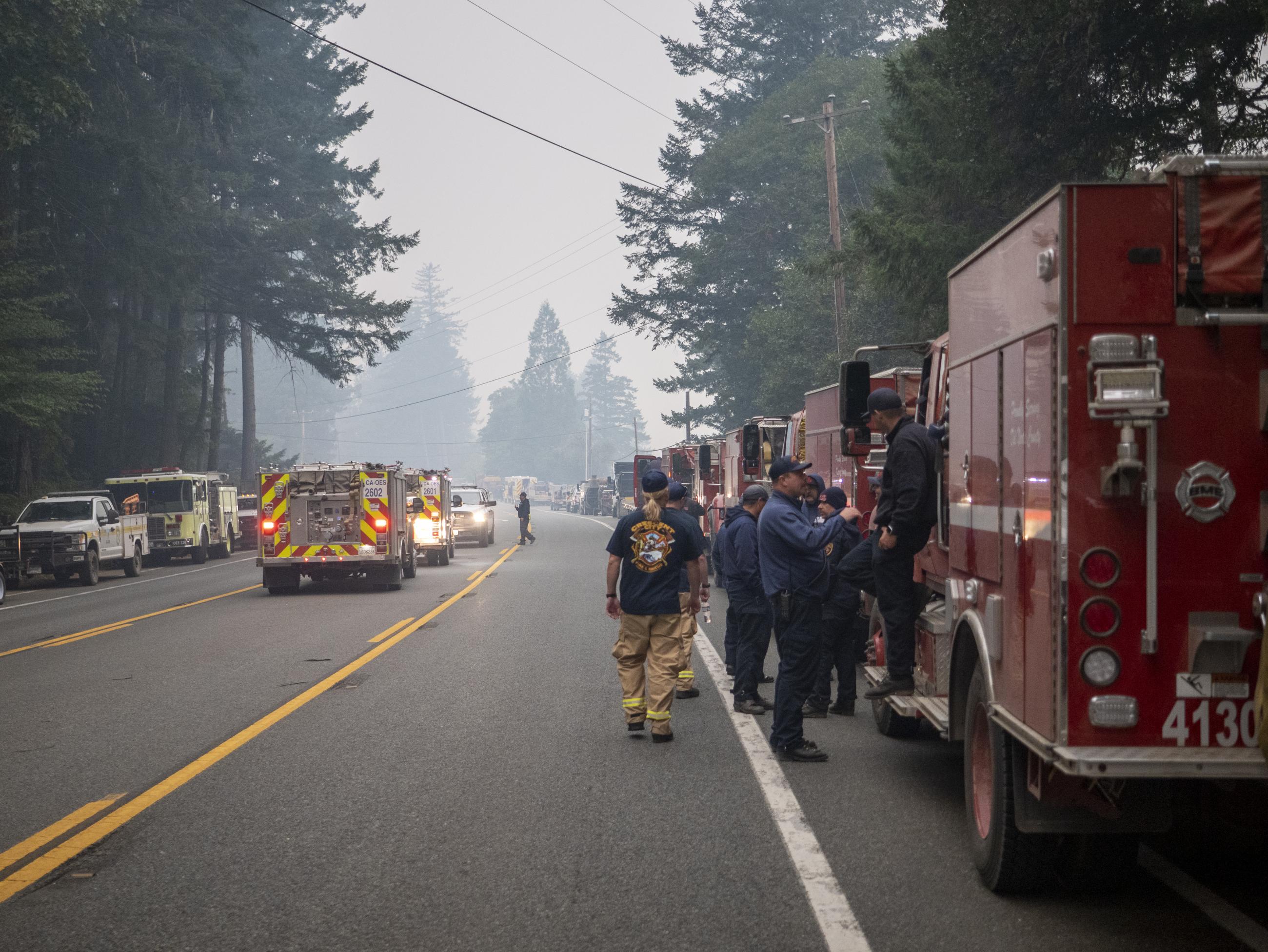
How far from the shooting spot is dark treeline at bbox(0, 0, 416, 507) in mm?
34281

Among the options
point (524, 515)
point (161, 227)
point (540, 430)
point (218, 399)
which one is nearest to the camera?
point (524, 515)

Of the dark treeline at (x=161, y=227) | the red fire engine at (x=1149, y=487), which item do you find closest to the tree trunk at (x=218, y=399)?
the dark treeline at (x=161, y=227)

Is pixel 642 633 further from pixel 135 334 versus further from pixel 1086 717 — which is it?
pixel 135 334

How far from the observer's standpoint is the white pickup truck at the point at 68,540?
2825 centimetres

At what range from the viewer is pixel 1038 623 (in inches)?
202

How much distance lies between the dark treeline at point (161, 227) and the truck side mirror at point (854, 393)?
2787cm

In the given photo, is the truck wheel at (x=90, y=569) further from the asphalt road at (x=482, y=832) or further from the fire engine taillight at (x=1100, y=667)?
the fire engine taillight at (x=1100, y=667)

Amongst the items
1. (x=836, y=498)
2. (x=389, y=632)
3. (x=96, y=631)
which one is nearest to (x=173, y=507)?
(x=96, y=631)

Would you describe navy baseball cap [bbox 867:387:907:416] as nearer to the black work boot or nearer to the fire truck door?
the black work boot

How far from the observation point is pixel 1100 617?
487 cm

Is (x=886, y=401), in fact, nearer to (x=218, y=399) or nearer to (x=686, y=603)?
(x=686, y=603)

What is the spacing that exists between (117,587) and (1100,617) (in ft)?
86.8

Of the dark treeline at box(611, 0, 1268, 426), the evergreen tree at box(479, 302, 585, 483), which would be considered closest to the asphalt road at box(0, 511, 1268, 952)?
the dark treeline at box(611, 0, 1268, 426)

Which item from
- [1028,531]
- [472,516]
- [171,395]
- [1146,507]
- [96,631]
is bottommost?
[96,631]
